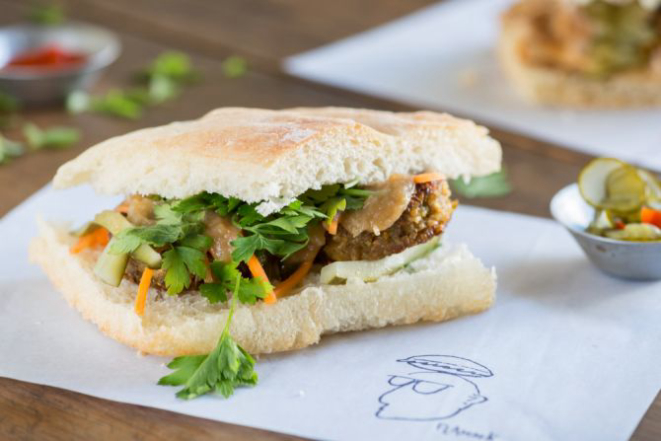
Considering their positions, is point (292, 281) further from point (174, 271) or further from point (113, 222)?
point (113, 222)

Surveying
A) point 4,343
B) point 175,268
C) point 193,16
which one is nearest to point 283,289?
point 175,268

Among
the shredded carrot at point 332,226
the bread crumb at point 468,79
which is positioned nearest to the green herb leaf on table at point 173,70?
the bread crumb at point 468,79

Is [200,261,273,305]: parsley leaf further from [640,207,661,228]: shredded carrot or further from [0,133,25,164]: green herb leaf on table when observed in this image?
[0,133,25,164]: green herb leaf on table

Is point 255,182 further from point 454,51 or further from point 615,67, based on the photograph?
point 454,51

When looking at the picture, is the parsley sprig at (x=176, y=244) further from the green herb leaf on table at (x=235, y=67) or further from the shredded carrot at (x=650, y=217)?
the green herb leaf on table at (x=235, y=67)

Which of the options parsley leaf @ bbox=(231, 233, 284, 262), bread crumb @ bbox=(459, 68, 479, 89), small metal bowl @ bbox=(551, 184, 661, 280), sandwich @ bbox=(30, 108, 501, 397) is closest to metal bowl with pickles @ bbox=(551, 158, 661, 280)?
small metal bowl @ bbox=(551, 184, 661, 280)

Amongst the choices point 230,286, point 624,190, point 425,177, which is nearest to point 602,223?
point 624,190

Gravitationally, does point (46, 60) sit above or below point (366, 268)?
below
